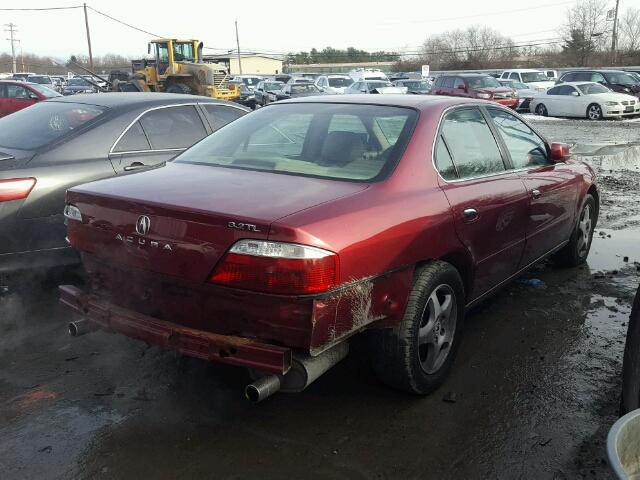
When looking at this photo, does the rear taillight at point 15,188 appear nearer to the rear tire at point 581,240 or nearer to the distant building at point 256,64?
the rear tire at point 581,240

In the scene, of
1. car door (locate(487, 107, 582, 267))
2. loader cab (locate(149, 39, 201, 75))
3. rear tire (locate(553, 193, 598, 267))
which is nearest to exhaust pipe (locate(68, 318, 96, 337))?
car door (locate(487, 107, 582, 267))

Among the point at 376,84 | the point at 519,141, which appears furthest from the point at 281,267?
the point at 376,84

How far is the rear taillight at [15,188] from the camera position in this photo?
4188mm

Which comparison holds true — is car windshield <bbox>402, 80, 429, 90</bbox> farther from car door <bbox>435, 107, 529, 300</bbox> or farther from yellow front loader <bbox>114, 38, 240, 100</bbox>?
car door <bbox>435, 107, 529, 300</bbox>

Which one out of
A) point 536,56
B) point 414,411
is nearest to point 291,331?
point 414,411

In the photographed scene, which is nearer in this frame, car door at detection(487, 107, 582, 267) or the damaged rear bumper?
the damaged rear bumper

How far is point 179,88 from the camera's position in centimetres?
2620

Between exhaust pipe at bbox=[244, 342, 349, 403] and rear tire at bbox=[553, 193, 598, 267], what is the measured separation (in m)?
3.52

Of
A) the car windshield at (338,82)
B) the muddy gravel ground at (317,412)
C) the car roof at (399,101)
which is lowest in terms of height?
the muddy gravel ground at (317,412)

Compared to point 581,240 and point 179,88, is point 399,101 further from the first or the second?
point 179,88

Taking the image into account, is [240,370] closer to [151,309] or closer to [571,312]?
[151,309]

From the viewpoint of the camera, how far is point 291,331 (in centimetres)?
261

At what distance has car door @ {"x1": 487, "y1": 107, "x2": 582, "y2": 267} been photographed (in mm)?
4375

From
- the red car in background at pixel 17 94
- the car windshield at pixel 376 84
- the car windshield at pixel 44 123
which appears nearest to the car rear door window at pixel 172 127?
the car windshield at pixel 44 123
